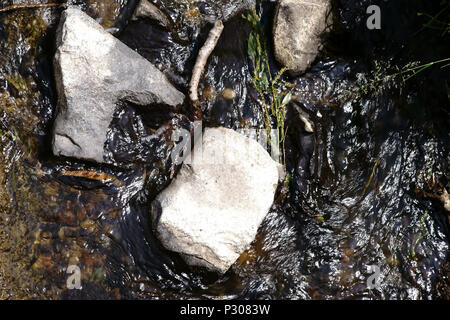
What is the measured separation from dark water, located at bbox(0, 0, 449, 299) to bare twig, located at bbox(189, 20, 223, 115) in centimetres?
12

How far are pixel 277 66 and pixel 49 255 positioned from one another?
2909 millimetres

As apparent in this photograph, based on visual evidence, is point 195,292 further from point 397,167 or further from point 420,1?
point 420,1

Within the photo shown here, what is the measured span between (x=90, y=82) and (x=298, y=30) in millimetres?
2113

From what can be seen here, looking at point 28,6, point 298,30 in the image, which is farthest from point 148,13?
point 298,30

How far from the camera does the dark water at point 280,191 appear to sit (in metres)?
4.06

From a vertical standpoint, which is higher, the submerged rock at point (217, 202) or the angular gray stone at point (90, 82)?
the angular gray stone at point (90, 82)

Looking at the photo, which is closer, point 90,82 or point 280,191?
point 90,82

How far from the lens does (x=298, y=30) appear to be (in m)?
4.39

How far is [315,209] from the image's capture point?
4406mm

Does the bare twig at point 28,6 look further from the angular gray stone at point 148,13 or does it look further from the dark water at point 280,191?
the angular gray stone at point 148,13

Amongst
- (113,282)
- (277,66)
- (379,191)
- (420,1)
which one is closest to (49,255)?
(113,282)

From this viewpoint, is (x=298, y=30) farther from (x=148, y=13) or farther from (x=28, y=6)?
(x=28, y=6)

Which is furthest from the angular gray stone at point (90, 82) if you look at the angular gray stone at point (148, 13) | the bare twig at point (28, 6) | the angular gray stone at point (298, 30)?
the angular gray stone at point (298, 30)

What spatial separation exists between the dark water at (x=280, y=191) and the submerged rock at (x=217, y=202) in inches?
8.7
